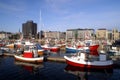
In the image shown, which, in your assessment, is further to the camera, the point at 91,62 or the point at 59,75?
the point at 91,62

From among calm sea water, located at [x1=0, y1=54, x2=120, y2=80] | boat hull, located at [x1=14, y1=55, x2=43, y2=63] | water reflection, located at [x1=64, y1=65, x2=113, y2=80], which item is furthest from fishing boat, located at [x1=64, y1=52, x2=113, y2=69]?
boat hull, located at [x1=14, y1=55, x2=43, y2=63]

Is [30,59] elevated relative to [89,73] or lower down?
elevated

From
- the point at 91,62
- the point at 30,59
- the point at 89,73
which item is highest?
the point at 91,62

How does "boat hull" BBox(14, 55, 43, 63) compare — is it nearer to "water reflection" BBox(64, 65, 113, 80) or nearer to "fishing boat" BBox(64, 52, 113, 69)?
"water reflection" BBox(64, 65, 113, 80)

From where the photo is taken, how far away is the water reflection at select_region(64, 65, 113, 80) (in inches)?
1249

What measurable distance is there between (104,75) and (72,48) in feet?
135

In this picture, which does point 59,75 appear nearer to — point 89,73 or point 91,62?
point 89,73

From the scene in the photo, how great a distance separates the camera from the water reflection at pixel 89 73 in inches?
1249

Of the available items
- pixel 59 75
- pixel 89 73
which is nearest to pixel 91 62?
pixel 89 73

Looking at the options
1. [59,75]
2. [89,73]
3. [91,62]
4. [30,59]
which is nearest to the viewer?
[59,75]

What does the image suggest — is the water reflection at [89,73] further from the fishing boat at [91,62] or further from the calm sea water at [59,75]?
the fishing boat at [91,62]

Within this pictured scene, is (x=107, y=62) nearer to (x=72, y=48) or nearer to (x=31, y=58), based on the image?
(x=31, y=58)

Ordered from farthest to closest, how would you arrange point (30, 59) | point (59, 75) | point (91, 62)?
point (30, 59), point (91, 62), point (59, 75)

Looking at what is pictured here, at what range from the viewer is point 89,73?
3459 centimetres
